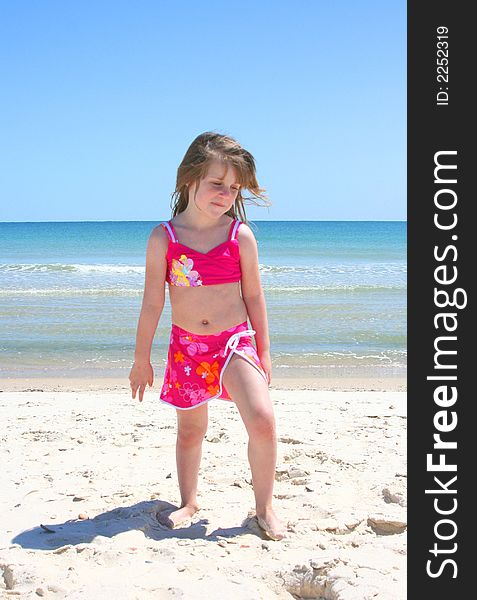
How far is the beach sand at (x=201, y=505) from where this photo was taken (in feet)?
8.77

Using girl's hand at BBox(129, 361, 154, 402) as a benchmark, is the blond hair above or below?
above

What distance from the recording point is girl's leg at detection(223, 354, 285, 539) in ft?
10.2

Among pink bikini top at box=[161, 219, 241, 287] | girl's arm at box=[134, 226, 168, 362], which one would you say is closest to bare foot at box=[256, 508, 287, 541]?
girl's arm at box=[134, 226, 168, 362]

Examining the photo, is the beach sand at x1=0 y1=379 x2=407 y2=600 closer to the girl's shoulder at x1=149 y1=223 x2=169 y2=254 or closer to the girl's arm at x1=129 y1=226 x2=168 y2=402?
the girl's arm at x1=129 y1=226 x2=168 y2=402

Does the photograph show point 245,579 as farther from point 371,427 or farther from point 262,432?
A: point 371,427

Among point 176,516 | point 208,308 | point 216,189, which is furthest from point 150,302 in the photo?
point 176,516

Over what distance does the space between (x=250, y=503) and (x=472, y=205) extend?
1.88 m

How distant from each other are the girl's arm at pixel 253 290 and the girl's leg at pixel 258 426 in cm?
18

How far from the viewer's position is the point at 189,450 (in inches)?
135

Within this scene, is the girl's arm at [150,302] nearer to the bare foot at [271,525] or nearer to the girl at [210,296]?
the girl at [210,296]

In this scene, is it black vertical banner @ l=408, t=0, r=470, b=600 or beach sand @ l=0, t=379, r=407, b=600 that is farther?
beach sand @ l=0, t=379, r=407, b=600

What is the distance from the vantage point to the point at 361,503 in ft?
11.5

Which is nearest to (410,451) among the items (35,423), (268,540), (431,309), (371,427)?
(431,309)

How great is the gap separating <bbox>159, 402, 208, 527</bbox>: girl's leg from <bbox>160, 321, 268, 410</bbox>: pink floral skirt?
11 cm
